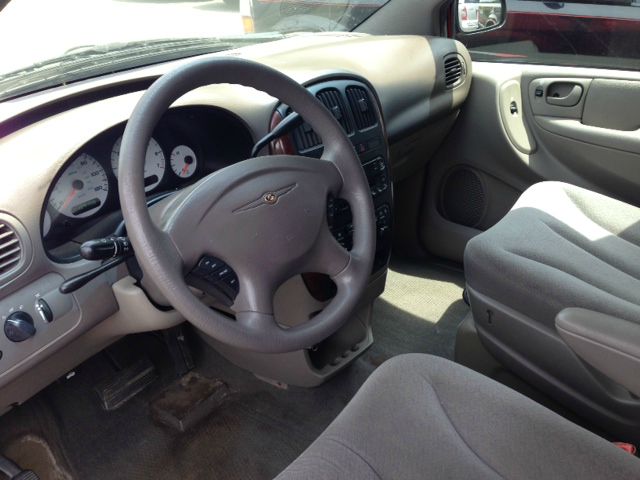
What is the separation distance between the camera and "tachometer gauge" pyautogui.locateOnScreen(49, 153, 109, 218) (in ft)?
3.92

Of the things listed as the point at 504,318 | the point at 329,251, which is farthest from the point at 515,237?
the point at 329,251

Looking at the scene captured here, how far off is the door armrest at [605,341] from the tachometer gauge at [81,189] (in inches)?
38.1

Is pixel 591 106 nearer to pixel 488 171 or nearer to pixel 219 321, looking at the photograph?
pixel 488 171

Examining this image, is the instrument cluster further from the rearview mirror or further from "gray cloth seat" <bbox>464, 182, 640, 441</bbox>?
the rearview mirror

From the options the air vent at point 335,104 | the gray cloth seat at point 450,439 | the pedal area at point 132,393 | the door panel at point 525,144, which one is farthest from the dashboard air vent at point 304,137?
the door panel at point 525,144

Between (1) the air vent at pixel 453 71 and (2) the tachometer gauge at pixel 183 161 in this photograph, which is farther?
(1) the air vent at pixel 453 71

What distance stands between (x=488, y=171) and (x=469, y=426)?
4.81 feet

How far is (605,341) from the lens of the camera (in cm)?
111

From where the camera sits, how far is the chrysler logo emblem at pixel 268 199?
1.06 m

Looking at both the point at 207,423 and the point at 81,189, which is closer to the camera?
the point at 81,189

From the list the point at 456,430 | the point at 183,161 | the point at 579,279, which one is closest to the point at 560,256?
the point at 579,279

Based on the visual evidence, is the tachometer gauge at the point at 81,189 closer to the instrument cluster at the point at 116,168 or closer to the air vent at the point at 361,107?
the instrument cluster at the point at 116,168

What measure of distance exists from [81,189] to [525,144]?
163cm

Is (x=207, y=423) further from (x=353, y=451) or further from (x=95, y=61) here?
(x=95, y=61)
